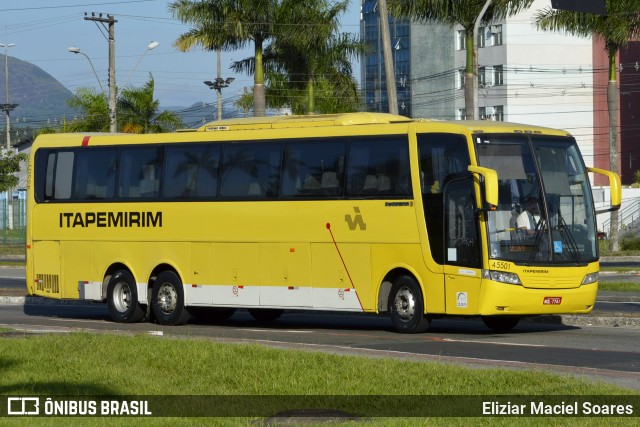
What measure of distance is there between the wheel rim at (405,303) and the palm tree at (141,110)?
2041 inches

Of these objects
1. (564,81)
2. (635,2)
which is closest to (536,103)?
(564,81)

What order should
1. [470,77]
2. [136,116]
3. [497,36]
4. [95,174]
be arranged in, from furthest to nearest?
[497,36]
[136,116]
[470,77]
[95,174]

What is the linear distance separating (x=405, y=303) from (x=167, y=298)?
209 inches

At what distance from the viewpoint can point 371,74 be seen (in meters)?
128

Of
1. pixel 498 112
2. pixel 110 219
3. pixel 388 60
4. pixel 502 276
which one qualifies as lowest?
pixel 502 276

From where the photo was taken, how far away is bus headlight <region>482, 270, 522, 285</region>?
20.6 metres

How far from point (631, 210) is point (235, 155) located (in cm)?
6481

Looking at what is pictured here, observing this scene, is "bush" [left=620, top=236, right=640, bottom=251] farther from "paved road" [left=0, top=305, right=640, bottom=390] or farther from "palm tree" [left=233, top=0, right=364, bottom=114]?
"paved road" [left=0, top=305, right=640, bottom=390]

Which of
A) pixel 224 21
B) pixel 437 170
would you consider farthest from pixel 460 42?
pixel 437 170

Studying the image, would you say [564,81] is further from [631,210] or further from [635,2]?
[635,2]

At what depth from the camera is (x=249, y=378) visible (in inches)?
540

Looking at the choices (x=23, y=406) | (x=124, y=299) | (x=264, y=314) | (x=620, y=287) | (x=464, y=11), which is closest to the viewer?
(x=23, y=406)

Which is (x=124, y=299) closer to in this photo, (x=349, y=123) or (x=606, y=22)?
(x=349, y=123)

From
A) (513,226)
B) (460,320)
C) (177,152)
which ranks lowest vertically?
(460,320)
